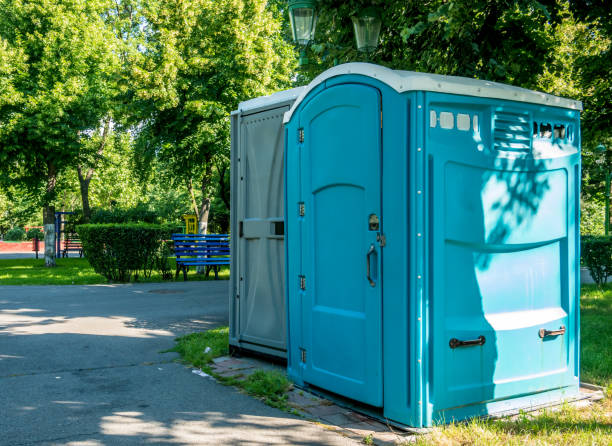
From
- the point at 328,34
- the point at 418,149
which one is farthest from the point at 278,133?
the point at 328,34

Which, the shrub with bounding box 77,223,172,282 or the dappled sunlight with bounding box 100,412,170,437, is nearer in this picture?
the dappled sunlight with bounding box 100,412,170,437

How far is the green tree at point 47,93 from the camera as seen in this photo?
20.0m

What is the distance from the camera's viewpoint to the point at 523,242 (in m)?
4.57

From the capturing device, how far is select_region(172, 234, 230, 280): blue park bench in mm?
15750

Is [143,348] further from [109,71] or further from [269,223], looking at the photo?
[109,71]

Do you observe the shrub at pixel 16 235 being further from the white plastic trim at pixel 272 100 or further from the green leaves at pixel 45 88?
the white plastic trim at pixel 272 100

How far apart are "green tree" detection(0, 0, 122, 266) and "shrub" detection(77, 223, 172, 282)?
669cm

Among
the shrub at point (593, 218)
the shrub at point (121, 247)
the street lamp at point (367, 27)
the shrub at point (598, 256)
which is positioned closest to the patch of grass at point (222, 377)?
the street lamp at point (367, 27)

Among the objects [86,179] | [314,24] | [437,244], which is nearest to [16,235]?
[86,179]

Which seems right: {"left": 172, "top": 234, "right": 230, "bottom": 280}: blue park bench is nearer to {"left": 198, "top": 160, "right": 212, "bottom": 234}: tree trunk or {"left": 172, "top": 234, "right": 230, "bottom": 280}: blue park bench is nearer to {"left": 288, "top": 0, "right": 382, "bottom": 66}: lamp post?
{"left": 198, "top": 160, "right": 212, "bottom": 234}: tree trunk

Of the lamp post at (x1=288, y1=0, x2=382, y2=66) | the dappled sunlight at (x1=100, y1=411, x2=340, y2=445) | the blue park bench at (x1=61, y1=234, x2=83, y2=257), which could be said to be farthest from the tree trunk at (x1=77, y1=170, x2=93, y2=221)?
the dappled sunlight at (x1=100, y1=411, x2=340, y2=445)

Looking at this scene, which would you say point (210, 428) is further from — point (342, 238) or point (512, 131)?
point (512, 131)

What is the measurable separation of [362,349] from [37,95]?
776 inches

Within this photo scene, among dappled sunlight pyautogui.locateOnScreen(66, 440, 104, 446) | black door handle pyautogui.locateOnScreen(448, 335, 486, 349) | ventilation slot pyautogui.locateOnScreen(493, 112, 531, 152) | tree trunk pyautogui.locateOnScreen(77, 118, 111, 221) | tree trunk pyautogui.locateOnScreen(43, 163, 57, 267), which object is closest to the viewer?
dappled sunlight pyautogui.locateOnScreen(66, 440, 104, 446)
